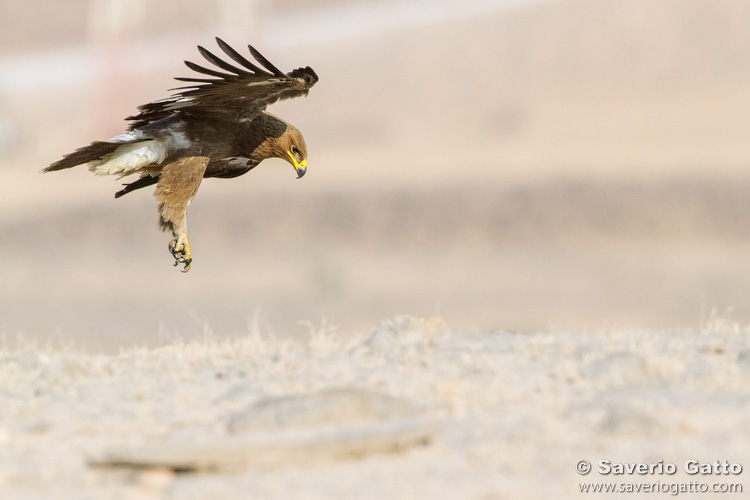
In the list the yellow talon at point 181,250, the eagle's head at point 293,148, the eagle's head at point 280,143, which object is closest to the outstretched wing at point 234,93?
the eagle's head at point 280,143

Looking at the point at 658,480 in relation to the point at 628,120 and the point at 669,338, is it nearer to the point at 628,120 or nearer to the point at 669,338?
the point at 669,338

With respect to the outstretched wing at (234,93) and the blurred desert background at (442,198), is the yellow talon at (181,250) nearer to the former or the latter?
the blurred desert background at (442,198)

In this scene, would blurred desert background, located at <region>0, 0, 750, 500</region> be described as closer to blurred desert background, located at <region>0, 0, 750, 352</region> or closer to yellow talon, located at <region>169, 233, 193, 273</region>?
blurred desert background, located at <region>0, 0, 750, 352</region>

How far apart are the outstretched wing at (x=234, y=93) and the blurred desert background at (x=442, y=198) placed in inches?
63.0

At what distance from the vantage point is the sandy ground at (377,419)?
4.49m

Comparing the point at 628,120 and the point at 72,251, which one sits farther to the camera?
the point at 628,120

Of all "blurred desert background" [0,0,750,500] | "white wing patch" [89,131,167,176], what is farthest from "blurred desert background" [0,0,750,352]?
"white wing patch" [89,131,167,176]

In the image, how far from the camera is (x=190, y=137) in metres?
7.91

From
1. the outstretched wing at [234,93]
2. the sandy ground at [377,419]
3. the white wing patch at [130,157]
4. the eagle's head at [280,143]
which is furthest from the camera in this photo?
the eagle's head at [280,143]

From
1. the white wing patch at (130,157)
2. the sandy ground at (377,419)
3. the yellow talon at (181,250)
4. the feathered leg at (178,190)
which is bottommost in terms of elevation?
the sandy ground at (377,419)

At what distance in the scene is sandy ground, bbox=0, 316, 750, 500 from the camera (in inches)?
177

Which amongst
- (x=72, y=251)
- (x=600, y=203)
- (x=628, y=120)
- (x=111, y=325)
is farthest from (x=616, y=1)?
(x=111, y=325)

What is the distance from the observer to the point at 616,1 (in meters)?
69.0

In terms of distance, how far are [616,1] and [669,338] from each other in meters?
65.7
